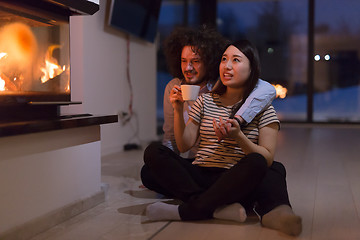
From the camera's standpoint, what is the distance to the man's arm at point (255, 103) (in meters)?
1.71

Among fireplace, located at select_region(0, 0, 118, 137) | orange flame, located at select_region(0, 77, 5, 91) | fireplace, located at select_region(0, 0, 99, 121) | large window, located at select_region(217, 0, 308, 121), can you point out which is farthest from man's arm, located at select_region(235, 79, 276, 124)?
large window, located at select_region(217, 0, 308, 121)

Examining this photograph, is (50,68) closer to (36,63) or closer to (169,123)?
(36,63)

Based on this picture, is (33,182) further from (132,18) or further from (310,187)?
(132,18)

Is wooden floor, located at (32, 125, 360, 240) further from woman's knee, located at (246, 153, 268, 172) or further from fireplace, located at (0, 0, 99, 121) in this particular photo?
fireplace, located at (0, 0, 99, 121)

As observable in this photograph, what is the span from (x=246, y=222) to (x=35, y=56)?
1078mm

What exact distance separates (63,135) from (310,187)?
4.48ft

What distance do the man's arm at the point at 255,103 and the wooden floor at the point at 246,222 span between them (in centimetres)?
42

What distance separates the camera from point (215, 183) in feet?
5.40

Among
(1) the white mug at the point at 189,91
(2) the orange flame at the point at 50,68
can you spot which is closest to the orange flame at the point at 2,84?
(2) the orange flame at the point at 50,68

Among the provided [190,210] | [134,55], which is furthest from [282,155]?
[190,210]

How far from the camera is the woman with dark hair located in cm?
161

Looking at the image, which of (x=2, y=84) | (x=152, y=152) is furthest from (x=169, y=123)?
(x=2, y=84)

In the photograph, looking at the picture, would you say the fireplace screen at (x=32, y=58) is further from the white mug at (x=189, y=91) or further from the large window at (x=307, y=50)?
the large window at (x=307, y=50)

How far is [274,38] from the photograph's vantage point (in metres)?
7.05
